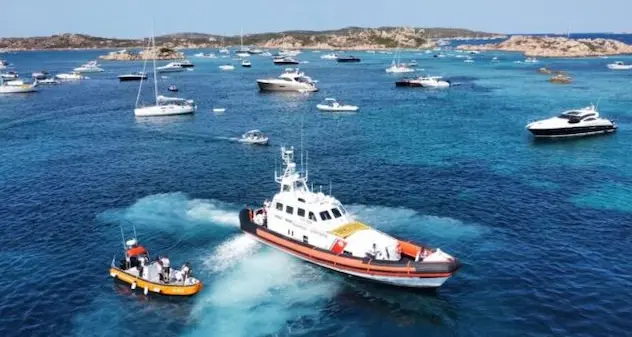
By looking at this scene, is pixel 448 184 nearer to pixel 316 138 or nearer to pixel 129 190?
pixel 316 138

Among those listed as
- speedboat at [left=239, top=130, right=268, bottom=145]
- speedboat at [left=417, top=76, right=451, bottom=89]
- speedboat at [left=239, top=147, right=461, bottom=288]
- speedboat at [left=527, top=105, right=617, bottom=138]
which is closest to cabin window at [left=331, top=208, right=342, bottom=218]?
speedboat at [left=239, top=147, right=461, bottom=288]

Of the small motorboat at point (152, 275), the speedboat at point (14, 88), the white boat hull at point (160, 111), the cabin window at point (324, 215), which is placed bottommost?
the small motorboat at point (152, 275)

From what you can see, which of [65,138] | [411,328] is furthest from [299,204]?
[65,138]

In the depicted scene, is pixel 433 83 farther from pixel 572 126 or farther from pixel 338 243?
pixel 338 243

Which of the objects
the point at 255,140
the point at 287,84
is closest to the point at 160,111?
the point at 255,140

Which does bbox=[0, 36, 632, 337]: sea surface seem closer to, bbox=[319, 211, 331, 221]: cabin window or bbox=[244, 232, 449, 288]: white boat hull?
bbox=[244, 232, 449, 288]: white boat hull

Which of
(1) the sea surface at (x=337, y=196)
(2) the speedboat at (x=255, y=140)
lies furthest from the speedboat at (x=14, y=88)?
(2) the speedboat at (x=255, y=140)

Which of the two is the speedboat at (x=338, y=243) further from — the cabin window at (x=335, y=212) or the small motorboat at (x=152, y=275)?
the small motorboat at (x=152, y=275)

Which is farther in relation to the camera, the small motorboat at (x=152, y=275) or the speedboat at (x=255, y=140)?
the speedboat at (x=255, y=140)
